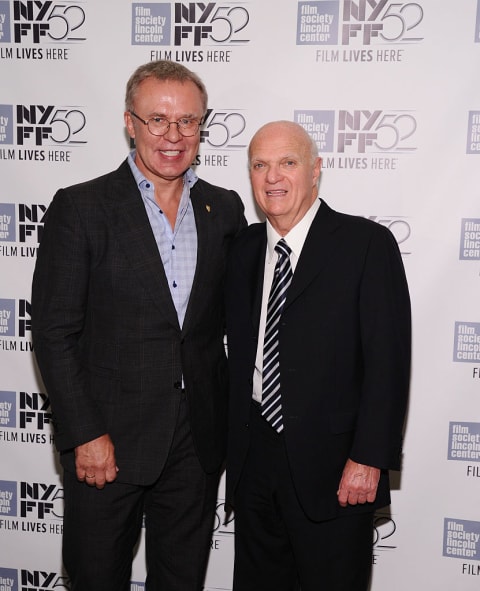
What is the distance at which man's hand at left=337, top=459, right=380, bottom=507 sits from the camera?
6.86 ft

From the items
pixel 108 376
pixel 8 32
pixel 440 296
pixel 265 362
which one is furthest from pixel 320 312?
pixel 8 32

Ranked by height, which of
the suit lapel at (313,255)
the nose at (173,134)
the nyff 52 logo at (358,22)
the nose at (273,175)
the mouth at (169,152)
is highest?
the nyff 52 logo at (358,22)

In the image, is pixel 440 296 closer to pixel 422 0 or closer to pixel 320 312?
pixel 320 312

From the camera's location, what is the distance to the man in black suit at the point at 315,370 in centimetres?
206

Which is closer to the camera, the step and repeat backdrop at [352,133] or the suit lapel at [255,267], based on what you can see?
the suit lapel at [255,267]

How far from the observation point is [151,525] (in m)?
2.44

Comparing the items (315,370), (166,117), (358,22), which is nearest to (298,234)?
(315,370)

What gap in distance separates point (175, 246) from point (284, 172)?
0.43 meters

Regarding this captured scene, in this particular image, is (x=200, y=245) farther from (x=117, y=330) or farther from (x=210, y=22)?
(x=210, y=22)

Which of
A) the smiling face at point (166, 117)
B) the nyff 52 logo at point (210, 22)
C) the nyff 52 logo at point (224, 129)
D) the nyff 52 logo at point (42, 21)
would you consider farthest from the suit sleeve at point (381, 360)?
the nyff 52 logo at point (42, 21)

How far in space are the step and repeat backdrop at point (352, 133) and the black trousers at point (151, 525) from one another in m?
0.97

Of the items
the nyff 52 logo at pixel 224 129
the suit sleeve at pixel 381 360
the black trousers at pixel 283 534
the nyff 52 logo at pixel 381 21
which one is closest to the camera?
the suit sleeve at pixel 381 360

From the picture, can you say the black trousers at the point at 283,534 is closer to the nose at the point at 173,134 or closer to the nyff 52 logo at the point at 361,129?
the nose at the point at 173,134

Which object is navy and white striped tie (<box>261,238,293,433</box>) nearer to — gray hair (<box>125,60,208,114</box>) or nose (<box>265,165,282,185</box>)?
nose (<box>265,165,282,185</box>)
